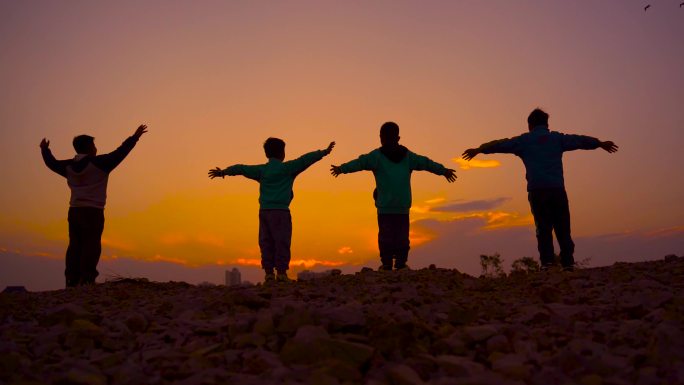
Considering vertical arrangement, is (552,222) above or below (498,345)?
above

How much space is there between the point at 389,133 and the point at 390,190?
95 centimetres

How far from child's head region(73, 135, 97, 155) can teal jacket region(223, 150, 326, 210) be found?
9.39ft

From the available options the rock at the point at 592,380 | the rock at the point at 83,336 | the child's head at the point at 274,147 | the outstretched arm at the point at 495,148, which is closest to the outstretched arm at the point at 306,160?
the child's head at the point at 274,147

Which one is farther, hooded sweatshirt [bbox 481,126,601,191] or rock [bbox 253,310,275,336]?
hooded sweatshirt [bbox 481,126,601,191]

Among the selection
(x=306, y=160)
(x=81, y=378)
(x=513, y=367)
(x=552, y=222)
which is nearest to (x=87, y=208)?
(x=306, y=160)

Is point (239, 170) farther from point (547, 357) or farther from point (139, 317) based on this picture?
point (547, 357)

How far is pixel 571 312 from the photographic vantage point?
4.93 meters

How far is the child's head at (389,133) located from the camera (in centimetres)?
1018

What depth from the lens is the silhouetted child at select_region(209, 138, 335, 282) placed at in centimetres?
1092

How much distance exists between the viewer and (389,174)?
33.2ft

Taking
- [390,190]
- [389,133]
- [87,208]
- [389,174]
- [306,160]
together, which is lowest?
[87,208]

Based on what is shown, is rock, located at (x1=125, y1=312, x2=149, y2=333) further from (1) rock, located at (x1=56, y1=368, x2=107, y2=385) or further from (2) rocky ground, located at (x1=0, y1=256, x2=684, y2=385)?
(1) rock, located at (x1=56, y1=368, x2=107, y2=385)

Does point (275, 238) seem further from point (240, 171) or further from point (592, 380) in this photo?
point (592, 380)

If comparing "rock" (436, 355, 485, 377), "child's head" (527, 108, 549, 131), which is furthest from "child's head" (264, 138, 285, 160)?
"rock" (436, 355, 485, 377)
